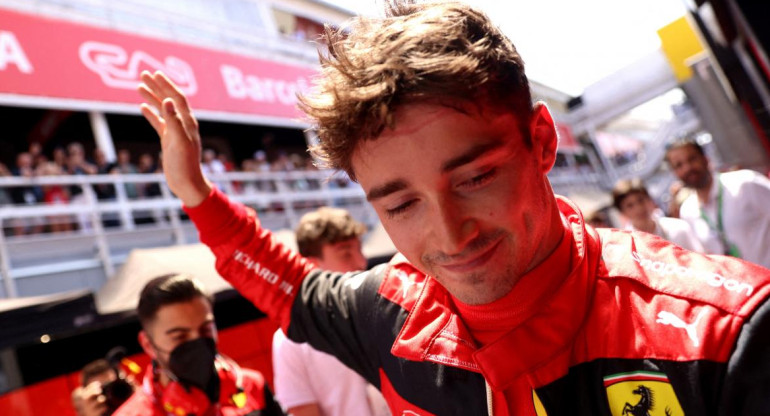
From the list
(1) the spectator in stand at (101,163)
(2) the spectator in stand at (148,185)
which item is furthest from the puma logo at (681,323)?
(2) the spectator in stand at (148,185)

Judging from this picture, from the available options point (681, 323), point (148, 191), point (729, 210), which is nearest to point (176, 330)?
point (681, 323)

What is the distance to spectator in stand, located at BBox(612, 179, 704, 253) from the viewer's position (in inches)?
142

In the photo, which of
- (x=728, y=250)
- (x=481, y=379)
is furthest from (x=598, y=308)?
(x=728, y=250)

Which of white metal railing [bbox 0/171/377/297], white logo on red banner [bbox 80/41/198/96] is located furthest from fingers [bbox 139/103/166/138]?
white logo on red banner [bbox 80/41/198/96]

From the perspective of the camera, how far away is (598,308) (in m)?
1.01

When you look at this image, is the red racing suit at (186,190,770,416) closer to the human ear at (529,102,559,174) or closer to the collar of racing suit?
the collar of racing suit

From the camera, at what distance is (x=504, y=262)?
1030mm

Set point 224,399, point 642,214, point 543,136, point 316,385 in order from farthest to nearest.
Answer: point 642,214
point 224,399
point 316,385
point 543,136

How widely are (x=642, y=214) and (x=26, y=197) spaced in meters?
7.20

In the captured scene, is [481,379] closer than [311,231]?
Yes

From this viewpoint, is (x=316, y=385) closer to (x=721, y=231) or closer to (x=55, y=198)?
(x=721, y=231)

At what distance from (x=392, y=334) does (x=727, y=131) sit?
8.74 m

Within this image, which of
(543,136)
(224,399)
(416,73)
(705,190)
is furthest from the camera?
(705,190)

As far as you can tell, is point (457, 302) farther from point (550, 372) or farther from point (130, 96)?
point (130, 96)
